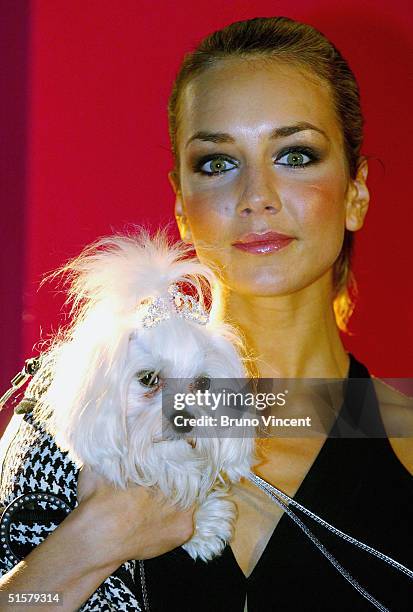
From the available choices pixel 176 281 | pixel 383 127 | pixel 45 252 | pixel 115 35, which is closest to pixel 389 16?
pixel 383 127

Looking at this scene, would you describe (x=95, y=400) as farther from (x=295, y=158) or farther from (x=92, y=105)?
(x=92, y=105)

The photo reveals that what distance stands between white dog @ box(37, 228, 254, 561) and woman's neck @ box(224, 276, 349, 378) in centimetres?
42

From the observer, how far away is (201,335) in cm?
149

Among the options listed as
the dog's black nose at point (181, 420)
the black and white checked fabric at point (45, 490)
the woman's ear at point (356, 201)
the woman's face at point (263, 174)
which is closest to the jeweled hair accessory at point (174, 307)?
the dog's black nose at point (181, 420)

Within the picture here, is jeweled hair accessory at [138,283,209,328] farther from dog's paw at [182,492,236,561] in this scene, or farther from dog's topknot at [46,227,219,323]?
dog's paw at [182,492,236,561]

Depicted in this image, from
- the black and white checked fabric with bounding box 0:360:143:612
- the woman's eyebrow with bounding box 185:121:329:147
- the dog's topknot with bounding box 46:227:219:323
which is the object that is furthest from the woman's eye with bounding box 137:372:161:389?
the woman's eyebrow with bounding box 185:121:329:147

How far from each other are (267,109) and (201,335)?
1.92ft

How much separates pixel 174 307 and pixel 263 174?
1.54ft

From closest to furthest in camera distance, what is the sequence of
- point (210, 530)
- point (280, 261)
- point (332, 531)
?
point (210, 530) → point (332, 531) → point (280, 261)

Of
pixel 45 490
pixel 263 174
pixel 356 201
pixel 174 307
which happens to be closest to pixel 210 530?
pixel 45 490

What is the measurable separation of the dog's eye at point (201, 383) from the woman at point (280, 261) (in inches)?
9.6

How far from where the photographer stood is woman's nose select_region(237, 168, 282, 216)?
6.03 ft

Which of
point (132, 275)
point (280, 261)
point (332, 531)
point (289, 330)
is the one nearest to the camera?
point (132, 275)

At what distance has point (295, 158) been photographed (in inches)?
74.7
